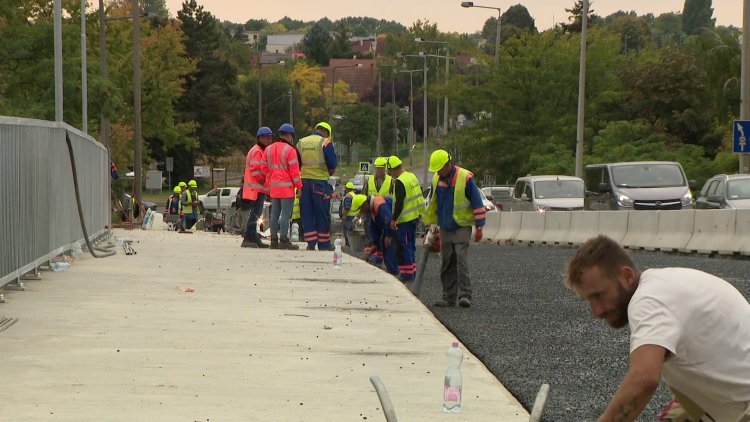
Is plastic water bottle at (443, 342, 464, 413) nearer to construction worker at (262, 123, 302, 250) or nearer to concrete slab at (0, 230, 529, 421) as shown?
concrete slab at (0, 230, 529, 421)

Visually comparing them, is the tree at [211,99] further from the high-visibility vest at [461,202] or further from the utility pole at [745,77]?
the high-visibility vest at [461,202]

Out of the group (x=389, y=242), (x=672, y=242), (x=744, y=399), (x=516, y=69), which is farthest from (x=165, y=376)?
(x=516, y=69)

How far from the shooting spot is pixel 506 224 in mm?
39719

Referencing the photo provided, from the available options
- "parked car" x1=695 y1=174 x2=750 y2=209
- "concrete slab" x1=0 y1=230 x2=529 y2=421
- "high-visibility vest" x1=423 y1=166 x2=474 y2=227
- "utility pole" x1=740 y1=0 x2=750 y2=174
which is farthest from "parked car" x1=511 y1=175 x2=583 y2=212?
"high-visibility vest" x1=423 y1=166 x2=474 y2=227

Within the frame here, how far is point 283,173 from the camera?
72.2 ft

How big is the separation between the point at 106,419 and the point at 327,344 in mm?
3537

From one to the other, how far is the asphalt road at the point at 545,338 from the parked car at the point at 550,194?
16979 mm

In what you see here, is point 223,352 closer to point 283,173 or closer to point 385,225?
point 385,225

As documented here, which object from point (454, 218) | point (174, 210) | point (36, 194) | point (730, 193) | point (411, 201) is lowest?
point (174, 210)

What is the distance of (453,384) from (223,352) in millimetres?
2585

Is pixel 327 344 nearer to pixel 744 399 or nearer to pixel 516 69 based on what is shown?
pixel 744 399

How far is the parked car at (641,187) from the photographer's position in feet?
113

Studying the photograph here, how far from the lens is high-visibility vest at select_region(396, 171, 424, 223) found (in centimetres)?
1897

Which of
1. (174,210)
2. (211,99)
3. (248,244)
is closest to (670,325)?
(248,244)
